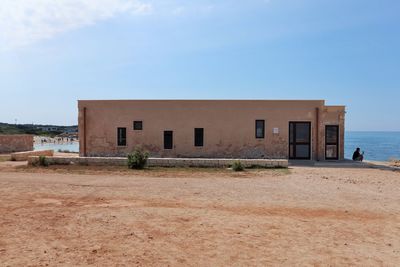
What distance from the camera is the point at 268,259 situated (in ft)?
18.2

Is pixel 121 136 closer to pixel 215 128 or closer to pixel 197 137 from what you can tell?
pixel 197 137

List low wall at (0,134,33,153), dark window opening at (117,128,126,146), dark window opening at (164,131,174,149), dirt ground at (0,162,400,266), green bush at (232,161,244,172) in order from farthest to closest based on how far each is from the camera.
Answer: low wall at (0,134,33,153) < dark window opening at (117,128,126,146) < dark window opening at (164,131,174,149) < green bush at (232,161,244,172) < dirt ground at (0,162,400,266)

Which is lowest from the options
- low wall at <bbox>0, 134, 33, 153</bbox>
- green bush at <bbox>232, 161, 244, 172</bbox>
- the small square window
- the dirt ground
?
the dirt ground

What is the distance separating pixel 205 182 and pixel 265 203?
3.84 m

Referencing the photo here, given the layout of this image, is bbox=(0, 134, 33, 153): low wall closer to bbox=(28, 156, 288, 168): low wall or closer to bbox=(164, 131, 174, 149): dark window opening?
bbox=(28, 156, 288, 168): low wall

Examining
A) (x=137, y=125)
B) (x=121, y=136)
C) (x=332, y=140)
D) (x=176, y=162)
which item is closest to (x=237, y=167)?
(x=176, y=162)

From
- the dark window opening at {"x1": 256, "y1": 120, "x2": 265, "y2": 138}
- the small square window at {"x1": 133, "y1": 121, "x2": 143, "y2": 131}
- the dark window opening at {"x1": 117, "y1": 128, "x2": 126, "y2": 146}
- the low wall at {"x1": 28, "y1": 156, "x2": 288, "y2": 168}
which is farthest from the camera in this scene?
the dark window opening at {"x1": 117, "y1": 128, "x2": 126, "y2": 146}

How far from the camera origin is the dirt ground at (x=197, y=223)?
564 cm

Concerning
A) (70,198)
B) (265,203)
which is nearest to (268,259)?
(265,203)

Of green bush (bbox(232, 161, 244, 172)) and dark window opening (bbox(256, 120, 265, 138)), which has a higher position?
dark window opening (bbox(256, 120, 265, 138))

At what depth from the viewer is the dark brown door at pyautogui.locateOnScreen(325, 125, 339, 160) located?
21.8 metres

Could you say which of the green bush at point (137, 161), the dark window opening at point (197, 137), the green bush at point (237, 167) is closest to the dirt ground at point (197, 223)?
the green bush at point (237, 167)

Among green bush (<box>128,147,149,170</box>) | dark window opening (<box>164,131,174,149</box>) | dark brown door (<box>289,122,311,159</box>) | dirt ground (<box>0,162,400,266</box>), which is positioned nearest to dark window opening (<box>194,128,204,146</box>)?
dark window opening (<box>164,131,174,149</box>)

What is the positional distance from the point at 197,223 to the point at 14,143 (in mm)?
25016
